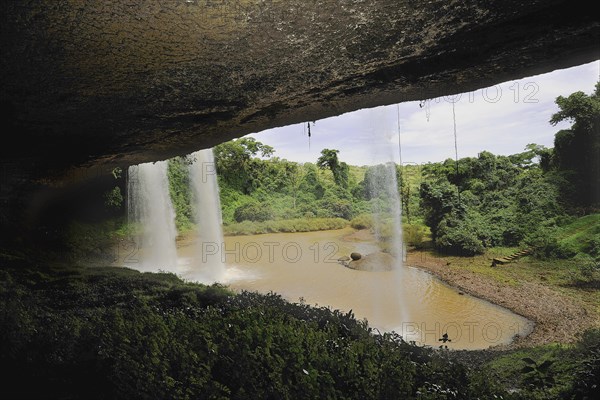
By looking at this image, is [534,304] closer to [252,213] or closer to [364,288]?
[364,288]

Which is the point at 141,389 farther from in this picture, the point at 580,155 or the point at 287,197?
the point at 287,197

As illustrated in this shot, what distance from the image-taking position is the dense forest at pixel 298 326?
2.66 metres

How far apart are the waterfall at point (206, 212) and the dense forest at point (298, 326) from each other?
4323 millimetres

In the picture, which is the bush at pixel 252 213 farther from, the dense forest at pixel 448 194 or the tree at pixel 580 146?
the tree at pixel 580 146

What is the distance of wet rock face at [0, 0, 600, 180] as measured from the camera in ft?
7.10

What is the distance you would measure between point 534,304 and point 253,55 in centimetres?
1152

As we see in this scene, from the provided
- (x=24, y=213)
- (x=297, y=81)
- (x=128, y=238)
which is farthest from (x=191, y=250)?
(x=297, y=81)

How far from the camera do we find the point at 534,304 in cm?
1029

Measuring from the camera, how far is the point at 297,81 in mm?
3471

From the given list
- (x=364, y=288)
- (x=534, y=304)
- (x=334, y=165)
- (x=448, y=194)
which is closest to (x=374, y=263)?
(x=364, y=288)

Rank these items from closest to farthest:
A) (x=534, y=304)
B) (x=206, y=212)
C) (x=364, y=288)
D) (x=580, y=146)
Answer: (x=534, y=304) → (x=364, y=288) → (x=580, y=146) → (x=206, y=212)

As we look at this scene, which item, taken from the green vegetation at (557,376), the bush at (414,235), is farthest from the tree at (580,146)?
the green vegetation at (557,376)

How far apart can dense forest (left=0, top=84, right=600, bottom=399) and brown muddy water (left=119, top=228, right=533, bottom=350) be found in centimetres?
243

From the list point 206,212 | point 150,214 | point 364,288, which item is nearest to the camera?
point 364,288
